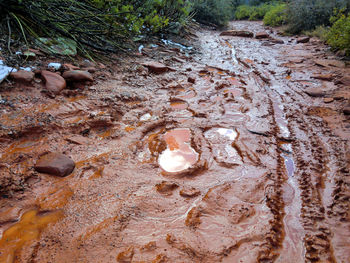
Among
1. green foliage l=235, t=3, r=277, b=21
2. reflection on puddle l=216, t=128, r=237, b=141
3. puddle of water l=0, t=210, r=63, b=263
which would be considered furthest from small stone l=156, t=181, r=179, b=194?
green foliage l=235, t=3, r=277, b=21

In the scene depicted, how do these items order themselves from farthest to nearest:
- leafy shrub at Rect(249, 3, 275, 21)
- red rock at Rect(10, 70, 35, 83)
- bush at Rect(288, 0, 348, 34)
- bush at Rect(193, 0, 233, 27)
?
leafy shrub at Rect(249, 3, 275, 21) → bush at Rect(193, 0, 233, 27) → bush at Rect(288, 0, 348, 34) → red rock at Rect(10, 70, 35, 83)

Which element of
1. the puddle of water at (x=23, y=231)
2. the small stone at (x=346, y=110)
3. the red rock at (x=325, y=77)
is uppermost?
the red rock at (x=325, y=77)

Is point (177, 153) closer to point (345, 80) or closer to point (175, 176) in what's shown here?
point (175, 176)

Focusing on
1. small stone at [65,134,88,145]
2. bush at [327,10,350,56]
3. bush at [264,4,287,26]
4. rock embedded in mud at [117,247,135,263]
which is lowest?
small stone at [65,134,88,145]

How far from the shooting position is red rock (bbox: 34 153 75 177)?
1.67m

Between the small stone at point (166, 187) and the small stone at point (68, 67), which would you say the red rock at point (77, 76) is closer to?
the small stone at point (68, 67)

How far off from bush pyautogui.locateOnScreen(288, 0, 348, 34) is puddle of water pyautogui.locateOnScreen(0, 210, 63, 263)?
34.7 feet

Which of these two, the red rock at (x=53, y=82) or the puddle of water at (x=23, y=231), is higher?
the red rock at (x=53, y=82)

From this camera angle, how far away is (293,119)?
8.95 ft

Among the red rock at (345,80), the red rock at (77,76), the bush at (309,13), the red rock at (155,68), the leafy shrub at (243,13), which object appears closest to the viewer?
the red rock at (77,76)

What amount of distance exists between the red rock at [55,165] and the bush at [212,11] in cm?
1122

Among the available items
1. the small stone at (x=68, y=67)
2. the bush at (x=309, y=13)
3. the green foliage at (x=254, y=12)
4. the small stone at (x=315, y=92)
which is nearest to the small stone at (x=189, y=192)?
the small stone at (x=68, y=67)

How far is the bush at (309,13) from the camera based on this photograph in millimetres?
8070

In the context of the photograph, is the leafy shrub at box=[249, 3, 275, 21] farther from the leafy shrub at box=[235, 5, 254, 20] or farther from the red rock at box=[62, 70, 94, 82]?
the red rock at box=[62, 70, 94, 82]
